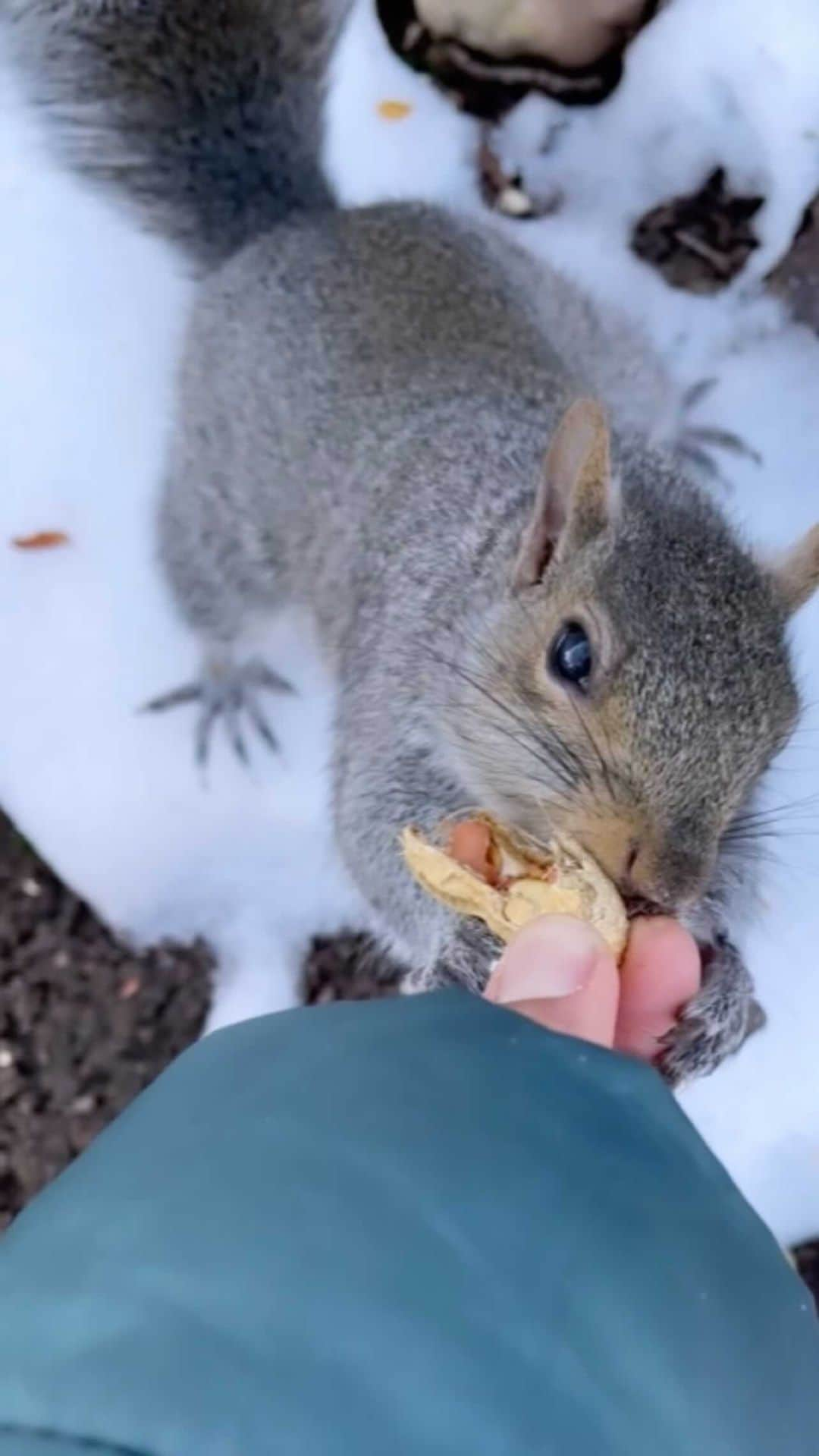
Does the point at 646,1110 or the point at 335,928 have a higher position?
the point at 646,1110

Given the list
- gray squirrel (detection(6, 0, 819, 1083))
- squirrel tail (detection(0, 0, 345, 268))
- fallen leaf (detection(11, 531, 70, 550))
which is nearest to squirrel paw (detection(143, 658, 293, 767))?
gray squirrel (detection(6, 0, 819, 1083))

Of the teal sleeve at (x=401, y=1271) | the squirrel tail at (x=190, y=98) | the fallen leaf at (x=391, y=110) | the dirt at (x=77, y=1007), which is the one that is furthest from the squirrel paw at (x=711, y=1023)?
the fallen leaf at (x=391, y=110)

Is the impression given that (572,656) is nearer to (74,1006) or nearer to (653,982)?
(653,982)

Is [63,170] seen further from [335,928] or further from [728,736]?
[728,736]

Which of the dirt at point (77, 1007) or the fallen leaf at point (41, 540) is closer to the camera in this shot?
the dirt at point (77, 1007)

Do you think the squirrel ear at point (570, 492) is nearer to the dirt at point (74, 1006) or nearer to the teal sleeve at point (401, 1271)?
the teal sleeve at point (401, 1271)

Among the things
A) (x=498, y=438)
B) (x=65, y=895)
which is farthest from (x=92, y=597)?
(x=498, y=438)

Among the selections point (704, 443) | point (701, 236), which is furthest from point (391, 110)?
point (704, 443)
